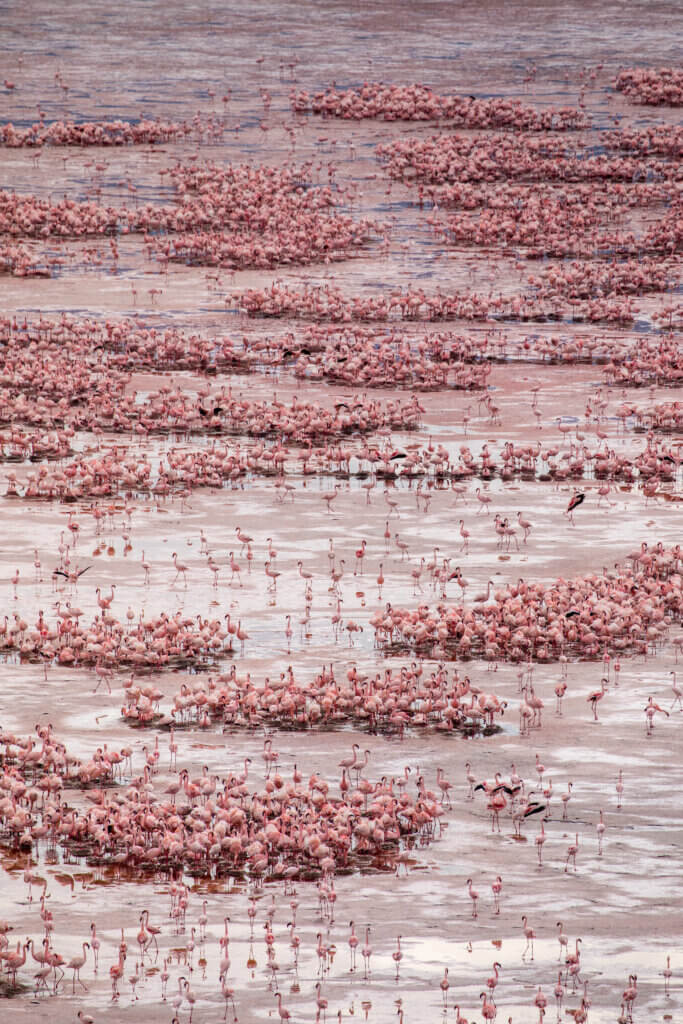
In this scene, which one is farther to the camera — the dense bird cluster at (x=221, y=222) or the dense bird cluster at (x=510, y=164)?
the dense bird cluster at (x=510, y=164)

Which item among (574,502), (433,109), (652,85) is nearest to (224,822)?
(574,502)

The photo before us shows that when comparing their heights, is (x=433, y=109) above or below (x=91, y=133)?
above

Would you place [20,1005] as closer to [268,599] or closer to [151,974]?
[151,974]

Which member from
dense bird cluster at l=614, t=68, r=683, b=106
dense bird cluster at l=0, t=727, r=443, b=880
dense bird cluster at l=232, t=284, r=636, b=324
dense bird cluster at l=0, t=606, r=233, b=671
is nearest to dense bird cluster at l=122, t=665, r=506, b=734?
dense bird cluster at l=0, t=606, r=233, b=671

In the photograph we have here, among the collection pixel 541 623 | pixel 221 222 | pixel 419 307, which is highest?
pixel 221 222

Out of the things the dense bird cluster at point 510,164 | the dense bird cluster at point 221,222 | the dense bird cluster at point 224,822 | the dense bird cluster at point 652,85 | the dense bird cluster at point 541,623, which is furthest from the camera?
the dense bird cluster at point 652,85

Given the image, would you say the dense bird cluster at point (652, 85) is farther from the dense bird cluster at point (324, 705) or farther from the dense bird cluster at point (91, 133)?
the dense bird cluster at point (324, 705)

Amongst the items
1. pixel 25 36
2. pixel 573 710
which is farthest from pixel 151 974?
pixel 25 36

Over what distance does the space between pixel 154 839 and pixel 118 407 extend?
15.8 meters

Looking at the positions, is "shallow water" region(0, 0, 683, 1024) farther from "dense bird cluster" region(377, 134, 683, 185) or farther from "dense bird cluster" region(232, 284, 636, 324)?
"dense bird cluster" region(377, 134, 683, 185)

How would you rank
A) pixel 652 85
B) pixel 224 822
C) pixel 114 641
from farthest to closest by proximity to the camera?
pixel 652 85 → pixel 114 641 → pixel 224 822

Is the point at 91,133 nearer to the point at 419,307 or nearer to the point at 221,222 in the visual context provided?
the point at 221,222

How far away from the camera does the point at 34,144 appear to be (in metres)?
48.8

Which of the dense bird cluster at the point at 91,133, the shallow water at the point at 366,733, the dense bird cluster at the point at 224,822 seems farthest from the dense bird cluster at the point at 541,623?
the dense bird cluster at the point at 91,133
